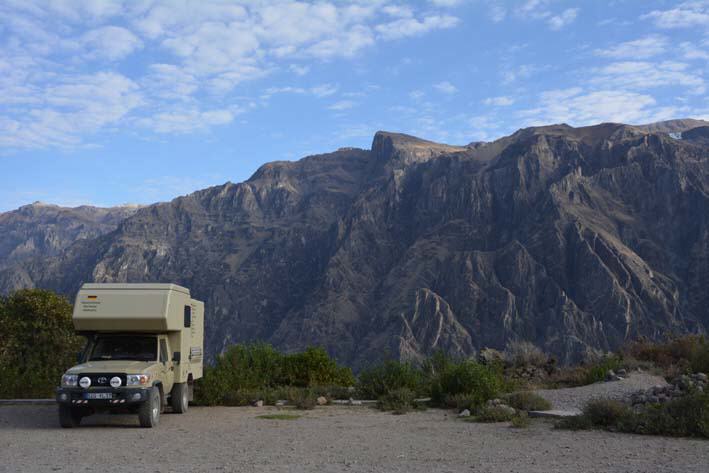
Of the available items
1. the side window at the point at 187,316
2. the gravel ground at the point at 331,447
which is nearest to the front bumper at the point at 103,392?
the gravel ground at the point at 331,447

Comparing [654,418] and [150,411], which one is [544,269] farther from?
[150,411]

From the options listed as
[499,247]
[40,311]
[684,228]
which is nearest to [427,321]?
[499,247]

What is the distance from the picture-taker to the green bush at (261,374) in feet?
65.5

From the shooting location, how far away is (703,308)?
145 metres

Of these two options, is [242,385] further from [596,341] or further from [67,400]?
[596,341]

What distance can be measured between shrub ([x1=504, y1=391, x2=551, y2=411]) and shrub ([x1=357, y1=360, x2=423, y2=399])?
147 inches

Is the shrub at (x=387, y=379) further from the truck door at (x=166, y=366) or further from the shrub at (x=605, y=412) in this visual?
the shrub at (x=605, y=412)

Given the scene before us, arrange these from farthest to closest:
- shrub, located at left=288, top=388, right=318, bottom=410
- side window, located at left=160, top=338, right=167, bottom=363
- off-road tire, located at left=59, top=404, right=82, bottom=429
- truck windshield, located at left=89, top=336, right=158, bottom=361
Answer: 1. shrub, located at left=288, top=388, right=318, bottom=410
2. side window, located at left=160, top=338, right=167, bottom=363
3. truck windshield, located at left=89, top=336, right=158, bottom=361
4. off-road tire, located at left=59, top=404, right=82, bottom=429

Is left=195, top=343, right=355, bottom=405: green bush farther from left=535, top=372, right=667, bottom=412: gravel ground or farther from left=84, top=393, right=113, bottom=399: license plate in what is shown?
left=535, top=372, right=667, bottom=412: gravel ground

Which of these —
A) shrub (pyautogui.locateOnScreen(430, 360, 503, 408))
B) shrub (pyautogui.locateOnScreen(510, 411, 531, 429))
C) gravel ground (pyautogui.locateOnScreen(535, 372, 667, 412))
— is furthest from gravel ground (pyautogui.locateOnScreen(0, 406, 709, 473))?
gravel ground (pyautogui.locateOnScreen(535, 372, 667, 412))

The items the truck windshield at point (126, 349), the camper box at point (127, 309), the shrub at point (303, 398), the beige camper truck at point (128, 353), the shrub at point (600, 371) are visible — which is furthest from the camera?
the shrub at point (600, 371)

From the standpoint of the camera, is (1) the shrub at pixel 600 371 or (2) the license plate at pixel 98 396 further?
(1) the shrub at pixel 600 371

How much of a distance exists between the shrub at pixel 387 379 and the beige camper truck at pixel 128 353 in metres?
5.83

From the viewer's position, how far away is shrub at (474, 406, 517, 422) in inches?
624
